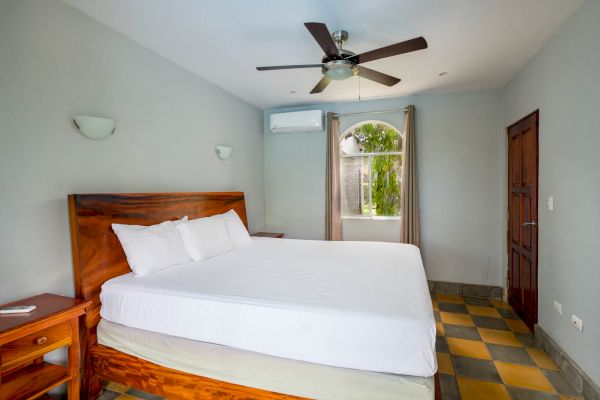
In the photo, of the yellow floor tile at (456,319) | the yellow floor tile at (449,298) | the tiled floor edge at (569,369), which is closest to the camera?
the tiled floor edge at (569,369)

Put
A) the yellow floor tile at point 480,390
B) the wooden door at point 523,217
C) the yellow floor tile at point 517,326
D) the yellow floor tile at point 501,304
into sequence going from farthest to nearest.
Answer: the yellow floor tile at point 501,304
the yellow floor tile at point 517,326
the wooden door at point 523,217
the yellow floor tile at point 480,390

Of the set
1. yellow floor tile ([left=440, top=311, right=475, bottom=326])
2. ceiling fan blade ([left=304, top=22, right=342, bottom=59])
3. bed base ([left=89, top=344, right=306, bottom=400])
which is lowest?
yellow floor tile ([left=440, top=311, right=475, bottom=326])

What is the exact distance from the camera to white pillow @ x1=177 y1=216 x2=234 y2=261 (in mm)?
2547

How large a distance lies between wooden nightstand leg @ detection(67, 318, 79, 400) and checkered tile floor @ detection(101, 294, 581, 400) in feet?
1.44

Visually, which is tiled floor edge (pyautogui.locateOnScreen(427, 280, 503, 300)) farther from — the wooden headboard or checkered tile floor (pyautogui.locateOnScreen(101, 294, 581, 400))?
the wooden headboard

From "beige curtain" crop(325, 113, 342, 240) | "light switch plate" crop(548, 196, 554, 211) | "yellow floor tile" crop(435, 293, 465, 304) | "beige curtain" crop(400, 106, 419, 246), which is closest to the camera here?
"light switch plate" crop(548, 196, 554, 211)

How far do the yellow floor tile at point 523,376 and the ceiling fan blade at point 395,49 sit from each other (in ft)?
8.02

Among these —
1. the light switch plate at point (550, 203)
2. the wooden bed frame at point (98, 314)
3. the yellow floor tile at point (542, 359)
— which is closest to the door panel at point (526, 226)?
the light switch plate at point (550, 203)

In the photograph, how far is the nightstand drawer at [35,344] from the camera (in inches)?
54.8

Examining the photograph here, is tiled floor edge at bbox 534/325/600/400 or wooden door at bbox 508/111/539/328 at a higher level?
wooden door at bbox 508/111/539/328

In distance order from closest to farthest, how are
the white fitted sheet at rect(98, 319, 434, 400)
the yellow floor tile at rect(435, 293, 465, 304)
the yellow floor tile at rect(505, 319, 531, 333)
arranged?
1. the white fitted sheet at rect(98, 319, 434, 400)
2. the yellow floor tile at rect(505, 319, 531, 333)
3. the yellow floor tile at rect(435, 293, 465, 304)

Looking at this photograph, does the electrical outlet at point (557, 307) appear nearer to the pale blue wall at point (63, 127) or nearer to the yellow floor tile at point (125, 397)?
the yellow floor tile at point (125, 397)

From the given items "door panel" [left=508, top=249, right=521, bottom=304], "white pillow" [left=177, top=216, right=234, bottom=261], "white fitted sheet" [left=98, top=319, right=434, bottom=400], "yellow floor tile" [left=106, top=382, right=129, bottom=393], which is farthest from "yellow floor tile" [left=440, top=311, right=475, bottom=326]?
"yellow floor tile" [left=106, top=382, right=129, bottom=393]

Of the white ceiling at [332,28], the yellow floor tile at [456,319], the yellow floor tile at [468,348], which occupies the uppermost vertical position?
the white ceiling at [332,28]
